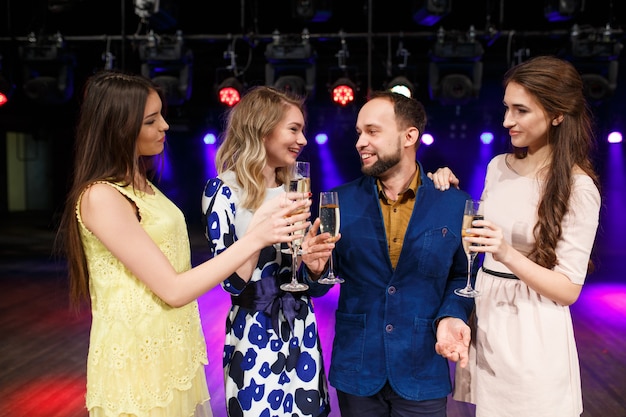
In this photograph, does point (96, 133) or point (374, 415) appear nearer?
point (96, 133)

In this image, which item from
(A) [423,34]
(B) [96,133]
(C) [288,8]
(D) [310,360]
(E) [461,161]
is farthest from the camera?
(E) [461,161]

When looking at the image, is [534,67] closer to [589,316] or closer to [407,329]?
[407,329]

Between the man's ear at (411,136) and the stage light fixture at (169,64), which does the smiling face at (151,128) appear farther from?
the stage light fixture at (169,64)

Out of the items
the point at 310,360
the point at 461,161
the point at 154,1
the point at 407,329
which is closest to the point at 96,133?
the point at 310,360

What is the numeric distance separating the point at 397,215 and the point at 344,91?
179 inches

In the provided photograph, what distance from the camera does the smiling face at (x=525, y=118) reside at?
73.5 inches

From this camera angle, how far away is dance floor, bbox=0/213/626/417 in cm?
364

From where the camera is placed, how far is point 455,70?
6352mm

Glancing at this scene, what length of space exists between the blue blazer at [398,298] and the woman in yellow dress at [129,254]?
0.35 meters

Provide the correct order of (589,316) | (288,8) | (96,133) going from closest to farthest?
(96,133) → (589,316) → (288,8)

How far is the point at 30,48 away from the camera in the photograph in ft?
21.6

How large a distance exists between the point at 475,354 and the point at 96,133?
144 centimetres

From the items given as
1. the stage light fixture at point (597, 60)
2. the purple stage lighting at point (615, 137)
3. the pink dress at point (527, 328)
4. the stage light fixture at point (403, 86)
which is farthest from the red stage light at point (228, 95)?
the purple stage lighting at point (615, 137)

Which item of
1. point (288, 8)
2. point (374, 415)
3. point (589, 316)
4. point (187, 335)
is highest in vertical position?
point (288, 8)
